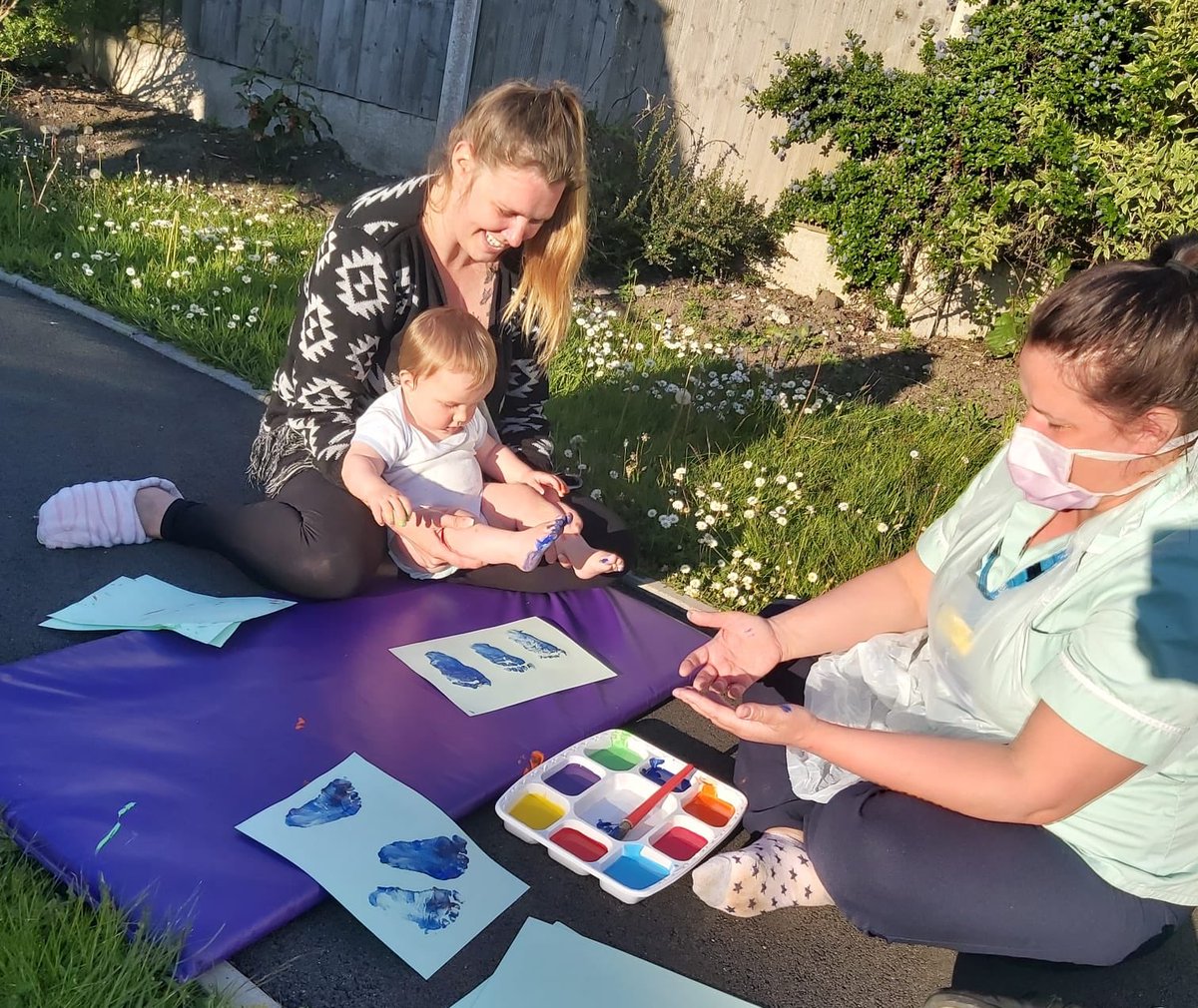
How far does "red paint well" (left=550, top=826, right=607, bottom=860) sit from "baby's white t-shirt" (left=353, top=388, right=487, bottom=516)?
3.49ft

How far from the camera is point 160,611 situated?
8.50 feet

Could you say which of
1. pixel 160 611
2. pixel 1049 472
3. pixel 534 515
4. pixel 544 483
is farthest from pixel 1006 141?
pixel 160 611

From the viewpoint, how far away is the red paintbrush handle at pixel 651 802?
2219mm

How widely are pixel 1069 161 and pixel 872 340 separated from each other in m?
1.38

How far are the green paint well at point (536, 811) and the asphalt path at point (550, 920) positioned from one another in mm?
47

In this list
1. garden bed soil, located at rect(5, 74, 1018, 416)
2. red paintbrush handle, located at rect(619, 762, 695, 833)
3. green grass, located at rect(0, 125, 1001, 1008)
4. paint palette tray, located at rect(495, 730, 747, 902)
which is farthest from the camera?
garden bed soil, located at rect(5, 74, 1018, 416)

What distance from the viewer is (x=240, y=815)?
1964 mm

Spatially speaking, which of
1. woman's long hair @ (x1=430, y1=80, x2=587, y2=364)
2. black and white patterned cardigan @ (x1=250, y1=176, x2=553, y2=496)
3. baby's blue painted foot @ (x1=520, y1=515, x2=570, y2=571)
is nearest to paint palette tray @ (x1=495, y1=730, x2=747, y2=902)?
A: baby's blue painted foot @ (x1=520, y1=515, x2=570, y2=571)

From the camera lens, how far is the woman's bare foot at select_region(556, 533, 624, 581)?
2855 mm

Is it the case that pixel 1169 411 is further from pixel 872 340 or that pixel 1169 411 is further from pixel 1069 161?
pixel 872 340

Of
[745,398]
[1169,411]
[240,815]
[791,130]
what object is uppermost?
[791,130]

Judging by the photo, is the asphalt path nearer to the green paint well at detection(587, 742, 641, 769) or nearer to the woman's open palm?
the green paint well at detection(587, 742, 641, 769)

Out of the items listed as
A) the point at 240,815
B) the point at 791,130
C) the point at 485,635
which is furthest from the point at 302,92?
the point at 240,815

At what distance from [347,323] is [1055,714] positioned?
6.69ft
